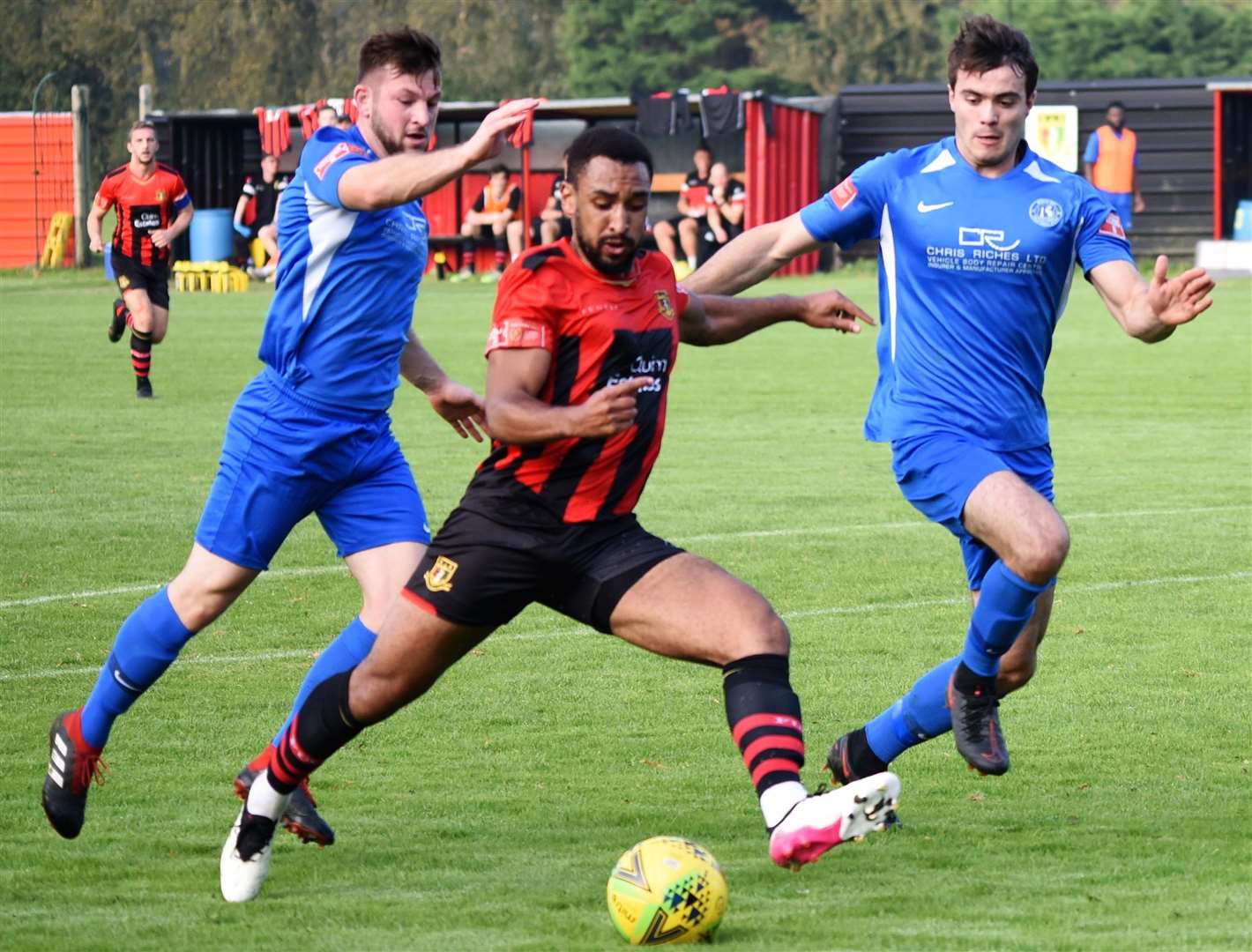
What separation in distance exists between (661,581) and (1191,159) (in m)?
33.5

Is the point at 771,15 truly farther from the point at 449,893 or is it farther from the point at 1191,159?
the point at 449,893

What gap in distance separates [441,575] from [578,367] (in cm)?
63

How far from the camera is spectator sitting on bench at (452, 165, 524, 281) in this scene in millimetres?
36344

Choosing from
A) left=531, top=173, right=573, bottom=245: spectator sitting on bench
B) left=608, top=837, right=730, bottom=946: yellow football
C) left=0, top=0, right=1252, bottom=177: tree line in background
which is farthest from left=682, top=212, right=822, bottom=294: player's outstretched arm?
left=0, top=0, right=1252, bottom=177: tree line in background

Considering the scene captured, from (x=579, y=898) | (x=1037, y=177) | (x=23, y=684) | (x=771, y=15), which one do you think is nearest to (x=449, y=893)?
(x=579, y=898)

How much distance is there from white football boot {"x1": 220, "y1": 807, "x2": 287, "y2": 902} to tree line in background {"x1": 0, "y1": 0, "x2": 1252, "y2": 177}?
51.8 metres

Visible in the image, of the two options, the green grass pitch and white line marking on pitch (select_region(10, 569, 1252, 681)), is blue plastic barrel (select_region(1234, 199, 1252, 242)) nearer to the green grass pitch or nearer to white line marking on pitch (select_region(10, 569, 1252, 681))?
the green grass pitch

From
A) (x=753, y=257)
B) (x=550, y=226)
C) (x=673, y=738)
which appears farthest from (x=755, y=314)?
(x=550, y=226)

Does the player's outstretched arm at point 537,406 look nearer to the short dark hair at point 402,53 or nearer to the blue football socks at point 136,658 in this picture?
the short dark hair at point 402,53

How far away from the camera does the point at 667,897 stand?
4918 mm

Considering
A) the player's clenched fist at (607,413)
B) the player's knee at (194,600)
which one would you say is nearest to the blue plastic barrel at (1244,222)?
the player's knee at (194,600)

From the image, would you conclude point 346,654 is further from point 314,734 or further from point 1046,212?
point 1046,212

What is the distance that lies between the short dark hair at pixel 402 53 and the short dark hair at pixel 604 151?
996mm

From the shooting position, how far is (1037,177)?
654cm
